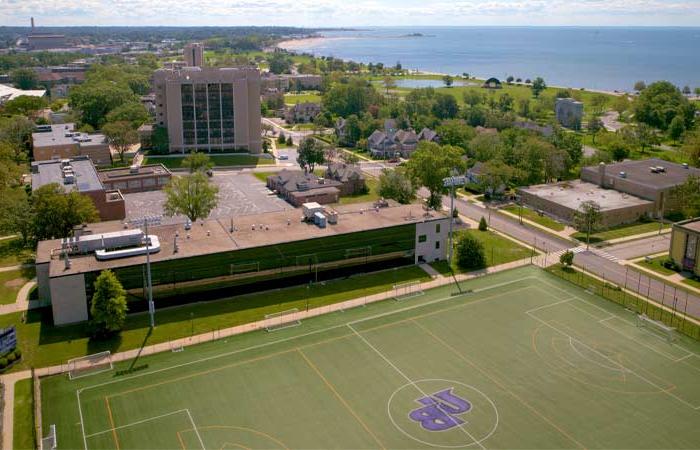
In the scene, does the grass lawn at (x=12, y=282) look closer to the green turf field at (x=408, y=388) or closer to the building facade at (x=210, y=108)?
the green turf field at (x=408, y=388)

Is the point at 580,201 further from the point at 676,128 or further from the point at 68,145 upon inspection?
the point at 68,145

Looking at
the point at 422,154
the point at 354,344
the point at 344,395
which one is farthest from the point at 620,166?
the point at 344,395

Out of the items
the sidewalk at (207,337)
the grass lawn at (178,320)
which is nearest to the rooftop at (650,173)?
the sidewalk at (207,337)

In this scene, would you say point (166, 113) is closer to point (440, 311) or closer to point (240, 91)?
point (240, 91)

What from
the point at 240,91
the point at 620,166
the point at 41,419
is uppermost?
the point at 240,91

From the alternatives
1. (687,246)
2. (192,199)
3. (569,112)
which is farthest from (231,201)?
(569,112)

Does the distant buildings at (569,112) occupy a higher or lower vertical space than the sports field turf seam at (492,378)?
higher
